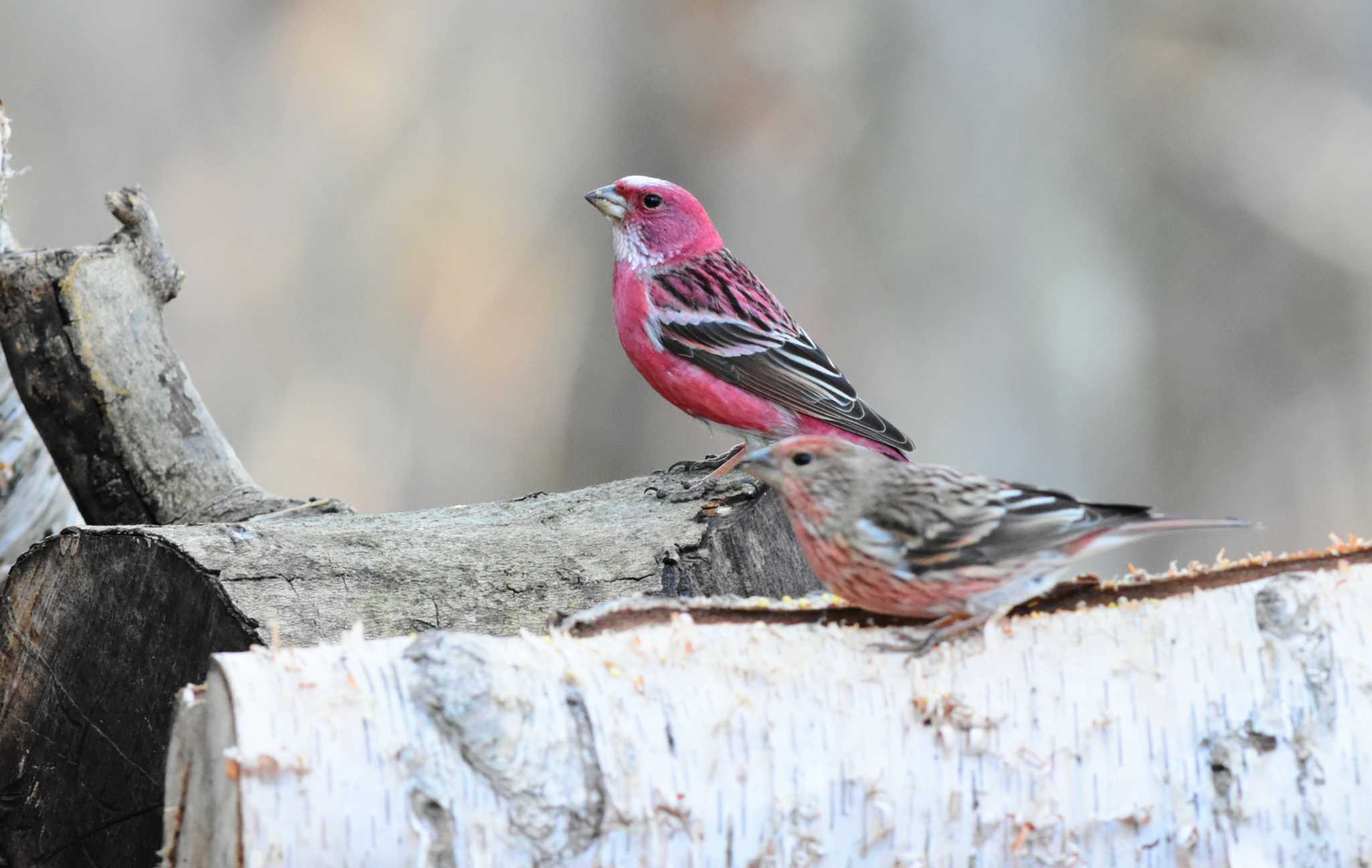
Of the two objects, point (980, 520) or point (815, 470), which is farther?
point (815, 470)

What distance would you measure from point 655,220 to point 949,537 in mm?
2579

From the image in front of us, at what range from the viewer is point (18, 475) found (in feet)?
14.1

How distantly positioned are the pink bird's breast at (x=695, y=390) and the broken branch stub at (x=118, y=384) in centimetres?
114

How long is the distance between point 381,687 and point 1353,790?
1541mm

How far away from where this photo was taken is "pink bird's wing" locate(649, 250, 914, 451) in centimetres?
412

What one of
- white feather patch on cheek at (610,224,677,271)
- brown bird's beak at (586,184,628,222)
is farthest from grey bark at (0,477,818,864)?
brown bird's beak at (586,184,628,222)

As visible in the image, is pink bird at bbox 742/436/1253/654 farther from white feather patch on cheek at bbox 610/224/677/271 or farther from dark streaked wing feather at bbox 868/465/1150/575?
white feather patch on cheek at bbox 610/224/677/271

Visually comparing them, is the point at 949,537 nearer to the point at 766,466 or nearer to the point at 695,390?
the point at 766,466

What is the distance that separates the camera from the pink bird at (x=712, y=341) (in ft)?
13.6

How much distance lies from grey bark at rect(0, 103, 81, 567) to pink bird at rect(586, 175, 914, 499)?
6.62 feet

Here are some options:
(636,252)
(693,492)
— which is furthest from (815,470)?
(636,252)

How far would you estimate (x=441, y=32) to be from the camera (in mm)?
7770

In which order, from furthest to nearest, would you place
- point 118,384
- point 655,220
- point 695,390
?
point 655,220, point 695,390, point 118,384

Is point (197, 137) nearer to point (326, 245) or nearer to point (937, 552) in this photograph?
point (326, 245)
